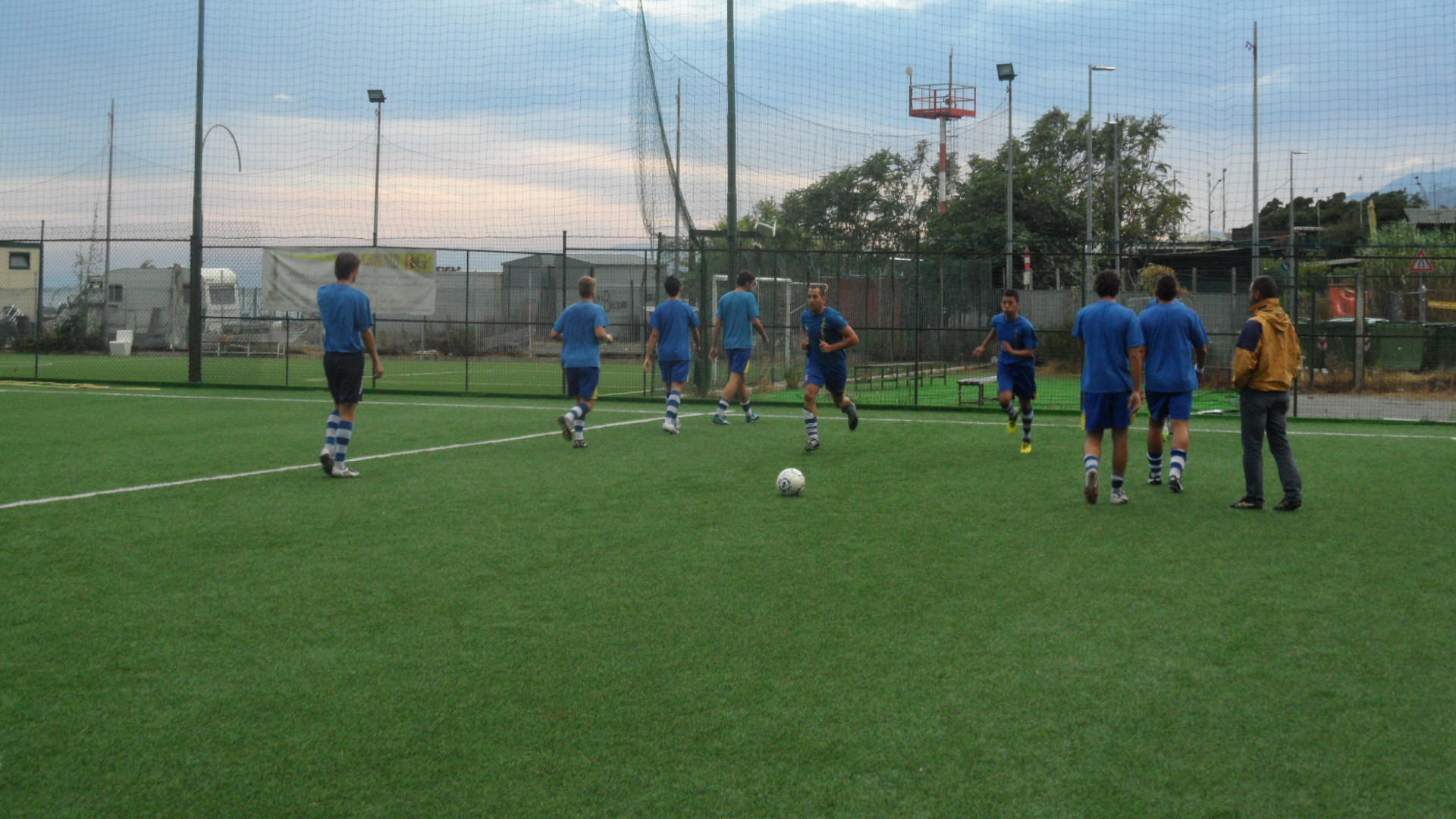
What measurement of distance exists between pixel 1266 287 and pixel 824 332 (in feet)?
16.7

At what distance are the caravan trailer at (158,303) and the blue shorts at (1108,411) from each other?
36786 millimetres

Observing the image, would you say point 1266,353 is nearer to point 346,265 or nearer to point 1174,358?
point 1174,358

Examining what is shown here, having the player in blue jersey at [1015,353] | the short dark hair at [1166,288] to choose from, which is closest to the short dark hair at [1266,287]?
the short dark hair at [1166,288]

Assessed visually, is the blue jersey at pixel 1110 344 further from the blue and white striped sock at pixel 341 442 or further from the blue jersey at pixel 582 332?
the blue and white striped sock at pixel 341 442

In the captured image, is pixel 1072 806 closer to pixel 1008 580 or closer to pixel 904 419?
pixel 1008 580

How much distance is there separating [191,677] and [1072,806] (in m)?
3.26

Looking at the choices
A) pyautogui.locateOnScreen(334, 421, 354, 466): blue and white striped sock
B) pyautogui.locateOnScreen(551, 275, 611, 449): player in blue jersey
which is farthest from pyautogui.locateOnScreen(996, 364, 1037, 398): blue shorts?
pyautogui.locateOnScreen(334, 421, 354, 466): blue and white striped sock

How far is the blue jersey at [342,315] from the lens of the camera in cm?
1045

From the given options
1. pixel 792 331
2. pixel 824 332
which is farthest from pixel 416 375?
pixel 824 332

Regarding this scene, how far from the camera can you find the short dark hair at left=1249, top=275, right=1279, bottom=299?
888cm

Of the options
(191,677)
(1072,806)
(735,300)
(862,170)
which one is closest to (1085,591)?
(1072,806)

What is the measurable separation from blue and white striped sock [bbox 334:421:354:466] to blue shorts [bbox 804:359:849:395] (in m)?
4.99

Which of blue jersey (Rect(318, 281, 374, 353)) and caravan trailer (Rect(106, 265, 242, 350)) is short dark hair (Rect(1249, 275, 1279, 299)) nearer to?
blue jersey (Rect(318, 281, 374, 353))

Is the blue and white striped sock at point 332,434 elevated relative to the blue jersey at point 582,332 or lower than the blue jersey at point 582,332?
lower
